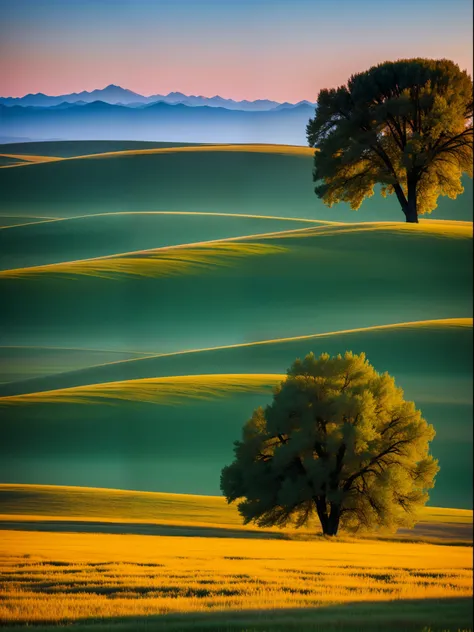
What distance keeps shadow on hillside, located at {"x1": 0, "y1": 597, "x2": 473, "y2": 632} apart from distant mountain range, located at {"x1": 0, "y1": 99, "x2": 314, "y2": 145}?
19.9 m

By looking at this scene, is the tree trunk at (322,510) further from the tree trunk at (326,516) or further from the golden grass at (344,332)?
the golden grass at (344,332)

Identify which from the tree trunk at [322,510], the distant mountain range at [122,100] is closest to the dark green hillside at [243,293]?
the distant mountain range at [122,100]

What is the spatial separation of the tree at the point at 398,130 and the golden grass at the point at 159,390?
36.4ft

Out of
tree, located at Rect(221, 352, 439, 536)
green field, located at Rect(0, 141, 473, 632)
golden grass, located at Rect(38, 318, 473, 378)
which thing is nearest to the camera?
green field, located at Rect(0, 141, 473, 632)

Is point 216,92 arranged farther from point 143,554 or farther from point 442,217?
point 442,217

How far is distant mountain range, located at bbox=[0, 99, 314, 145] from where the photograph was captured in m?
31.6

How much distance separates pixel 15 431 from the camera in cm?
2897

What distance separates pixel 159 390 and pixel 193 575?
18.2 meters

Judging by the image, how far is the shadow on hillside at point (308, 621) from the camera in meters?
12.0

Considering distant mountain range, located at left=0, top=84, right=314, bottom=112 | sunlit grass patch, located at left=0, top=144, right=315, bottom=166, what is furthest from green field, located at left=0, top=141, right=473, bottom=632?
sunlit grass patch, located at left=0, top=144, right=315, bottom=166

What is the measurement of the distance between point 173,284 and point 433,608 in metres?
34.7

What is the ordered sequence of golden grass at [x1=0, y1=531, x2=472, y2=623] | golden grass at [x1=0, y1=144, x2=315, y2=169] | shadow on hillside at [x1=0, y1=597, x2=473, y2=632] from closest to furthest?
shadow on hillside at [x1=0, y1=597, x2=473, y2=632]
golden grass at [x1=0, y1=531, x2=472, y2=623]
golden grass at [x1=0, y1=144, x2=315, y2=169]

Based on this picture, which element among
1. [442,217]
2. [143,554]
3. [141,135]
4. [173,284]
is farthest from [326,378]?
[442,217]

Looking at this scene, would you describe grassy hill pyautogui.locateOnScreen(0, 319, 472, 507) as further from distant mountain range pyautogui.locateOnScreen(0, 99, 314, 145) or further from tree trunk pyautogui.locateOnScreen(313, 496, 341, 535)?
distant mountain range pyautogui.locateOnScreen(0, 99, 314, 145)
